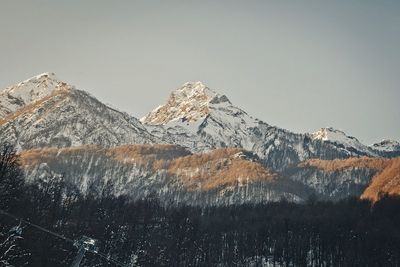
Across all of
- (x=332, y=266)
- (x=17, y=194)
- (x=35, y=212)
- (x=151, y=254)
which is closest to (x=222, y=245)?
(x=332, y=266)

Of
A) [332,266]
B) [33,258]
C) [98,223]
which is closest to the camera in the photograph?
[33,258]

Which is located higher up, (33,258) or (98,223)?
(98,223)

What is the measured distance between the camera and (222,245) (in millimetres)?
197750

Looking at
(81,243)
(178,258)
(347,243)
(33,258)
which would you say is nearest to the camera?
(81,243)

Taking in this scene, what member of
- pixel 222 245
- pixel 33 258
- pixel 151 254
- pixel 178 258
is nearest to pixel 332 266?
pixel 222 245

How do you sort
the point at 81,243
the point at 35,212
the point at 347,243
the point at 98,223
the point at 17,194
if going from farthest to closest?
the point at 347,243
the point at 98,223
the point at 35,212
the point at 17,194
the point at 81,243

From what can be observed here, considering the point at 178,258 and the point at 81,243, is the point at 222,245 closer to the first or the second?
the point at 178,258

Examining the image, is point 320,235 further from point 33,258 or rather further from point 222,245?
point 33,258

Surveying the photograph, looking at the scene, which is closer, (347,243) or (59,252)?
(59,252)

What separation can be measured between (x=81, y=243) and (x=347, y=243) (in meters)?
169

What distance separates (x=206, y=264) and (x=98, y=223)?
40776 millimetres

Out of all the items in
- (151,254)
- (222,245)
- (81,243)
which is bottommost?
(81,243)

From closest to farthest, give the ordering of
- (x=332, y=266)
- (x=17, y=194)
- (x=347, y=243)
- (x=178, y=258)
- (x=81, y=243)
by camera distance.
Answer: (x=81, y=243)
(x=17, y=194)
(x=178, y=258)
(x=332, y=266)
(x=347, y=243)

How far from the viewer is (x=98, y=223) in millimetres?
143375
